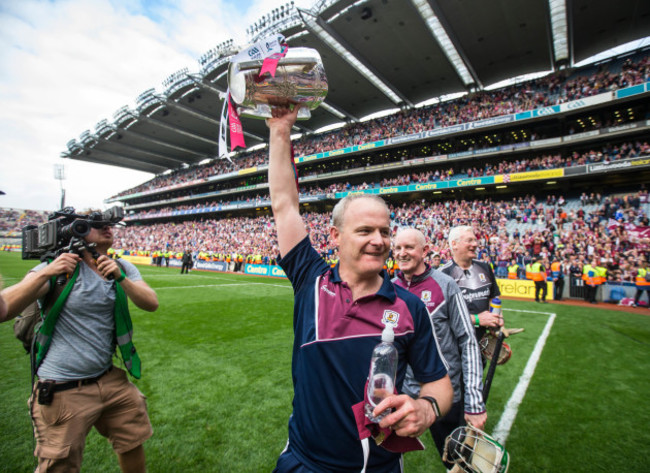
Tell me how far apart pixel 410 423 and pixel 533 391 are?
5.09 meters

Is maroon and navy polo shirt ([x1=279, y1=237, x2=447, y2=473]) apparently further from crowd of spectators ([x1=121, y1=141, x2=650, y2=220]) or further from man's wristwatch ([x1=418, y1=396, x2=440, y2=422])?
crowd of spectators ([x1=121, y1=141, x2=650, y2=220])

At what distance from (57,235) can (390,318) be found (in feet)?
8.23

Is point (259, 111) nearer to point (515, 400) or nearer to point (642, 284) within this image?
point (515, 400)

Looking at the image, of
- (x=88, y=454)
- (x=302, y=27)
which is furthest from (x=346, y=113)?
(x=88, y=454)

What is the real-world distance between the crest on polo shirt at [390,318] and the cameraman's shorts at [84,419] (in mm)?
2258

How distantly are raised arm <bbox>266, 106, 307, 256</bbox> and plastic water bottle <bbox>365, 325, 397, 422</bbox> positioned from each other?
2.52ft

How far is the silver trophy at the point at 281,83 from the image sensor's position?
5.78 ft

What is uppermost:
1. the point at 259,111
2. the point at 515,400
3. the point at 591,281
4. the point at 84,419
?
the point at 259,111

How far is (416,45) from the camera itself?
24.3 metres

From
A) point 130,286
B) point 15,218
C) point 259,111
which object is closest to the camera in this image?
point 259,111

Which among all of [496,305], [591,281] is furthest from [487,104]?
[496,305]

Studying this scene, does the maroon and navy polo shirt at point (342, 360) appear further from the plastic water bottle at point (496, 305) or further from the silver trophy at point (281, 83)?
the plastic water bottle at point (496, 305)

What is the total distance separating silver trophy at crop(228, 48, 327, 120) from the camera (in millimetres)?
1761

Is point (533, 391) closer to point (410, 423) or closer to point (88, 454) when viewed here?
point (410, 423)
